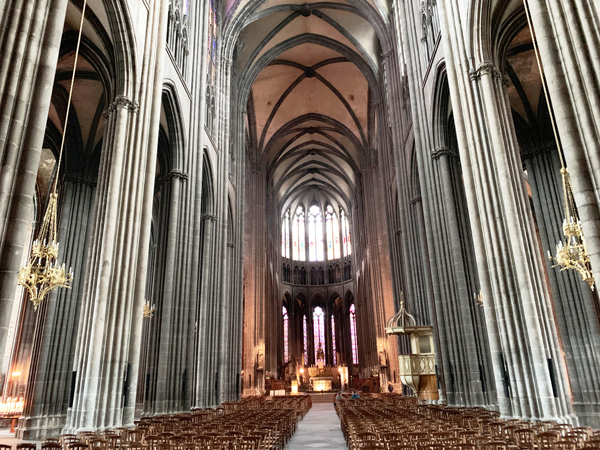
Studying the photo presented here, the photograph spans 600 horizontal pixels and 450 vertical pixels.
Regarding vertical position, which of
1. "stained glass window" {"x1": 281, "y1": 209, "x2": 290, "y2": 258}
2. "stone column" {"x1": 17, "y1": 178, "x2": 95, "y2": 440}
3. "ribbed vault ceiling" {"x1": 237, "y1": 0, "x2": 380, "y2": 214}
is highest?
"ribbed vault ceiling" {"x1": 237, "y1": 0, "x2": 380, "y2": 214}

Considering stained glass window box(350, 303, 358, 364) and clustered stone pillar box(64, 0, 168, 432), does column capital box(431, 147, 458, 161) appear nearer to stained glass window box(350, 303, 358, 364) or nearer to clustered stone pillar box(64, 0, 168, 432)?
clustered stone pillar box(64, 0, 168, 432)

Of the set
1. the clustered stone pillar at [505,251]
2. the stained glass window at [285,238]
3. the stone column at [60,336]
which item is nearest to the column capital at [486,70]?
the clustered stone pillar at [505,251]

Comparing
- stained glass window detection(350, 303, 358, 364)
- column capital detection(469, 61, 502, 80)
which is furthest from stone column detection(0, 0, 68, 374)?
stained glass window detection(350, 303, 358, 364)

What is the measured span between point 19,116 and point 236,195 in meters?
18.8

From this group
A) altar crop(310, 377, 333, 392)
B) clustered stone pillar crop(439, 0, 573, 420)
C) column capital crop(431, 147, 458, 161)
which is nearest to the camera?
clustered stone pillar crop(439, 0, 573, 420)

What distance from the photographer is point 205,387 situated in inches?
664

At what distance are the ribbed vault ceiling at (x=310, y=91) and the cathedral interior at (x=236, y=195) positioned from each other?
0.25 m

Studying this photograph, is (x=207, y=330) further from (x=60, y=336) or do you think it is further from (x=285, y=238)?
(x=285, y=238)

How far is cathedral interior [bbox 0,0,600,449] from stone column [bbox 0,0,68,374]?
0.03 m

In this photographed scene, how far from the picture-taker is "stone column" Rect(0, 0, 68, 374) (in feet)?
19.3

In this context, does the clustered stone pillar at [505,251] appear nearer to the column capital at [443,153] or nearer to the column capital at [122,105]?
the column capital at [443,153]

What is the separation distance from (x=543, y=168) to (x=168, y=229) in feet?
44.2

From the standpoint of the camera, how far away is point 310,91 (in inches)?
1350

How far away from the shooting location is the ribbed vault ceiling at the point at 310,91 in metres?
26.8
